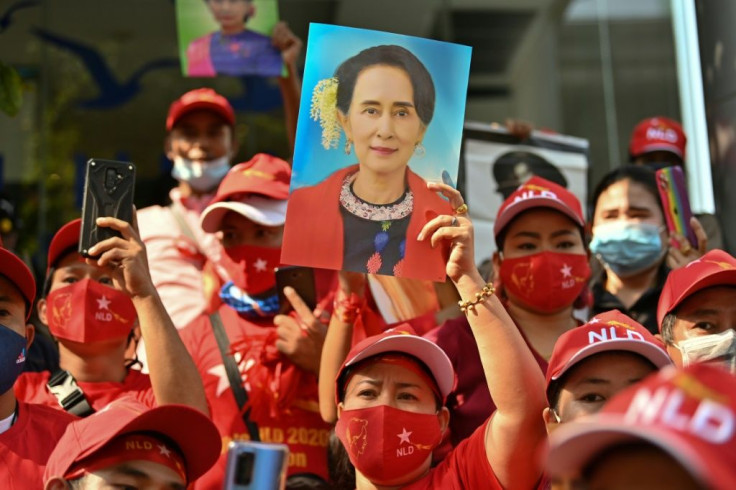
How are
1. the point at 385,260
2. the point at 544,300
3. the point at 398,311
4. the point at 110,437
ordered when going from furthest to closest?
the point at 398,311
the point at 544,300
the point at 385,260
the point at 110,437

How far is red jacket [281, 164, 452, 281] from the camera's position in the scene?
3854mm

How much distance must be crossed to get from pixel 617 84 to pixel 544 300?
239 inches

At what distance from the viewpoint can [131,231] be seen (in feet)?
13.4

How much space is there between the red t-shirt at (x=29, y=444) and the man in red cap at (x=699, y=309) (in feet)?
7.31

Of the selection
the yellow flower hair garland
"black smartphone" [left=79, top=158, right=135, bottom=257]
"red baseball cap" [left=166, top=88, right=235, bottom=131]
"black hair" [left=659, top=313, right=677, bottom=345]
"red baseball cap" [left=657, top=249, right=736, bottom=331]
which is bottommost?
"black hair" [left=659, top=313, right=677, bottom=345]

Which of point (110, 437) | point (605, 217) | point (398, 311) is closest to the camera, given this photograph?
point (110, 437)

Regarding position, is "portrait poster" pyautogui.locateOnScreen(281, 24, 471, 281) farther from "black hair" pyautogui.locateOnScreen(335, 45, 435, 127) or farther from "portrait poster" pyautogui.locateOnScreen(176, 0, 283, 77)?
"portrait poster" pyautogui.locateOnScreen(176, 0, 283, 77)

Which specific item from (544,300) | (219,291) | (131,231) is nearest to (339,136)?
(131,231)

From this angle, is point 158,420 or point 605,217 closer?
point 158,420

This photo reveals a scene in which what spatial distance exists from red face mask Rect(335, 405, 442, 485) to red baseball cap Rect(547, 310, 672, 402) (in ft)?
1.66

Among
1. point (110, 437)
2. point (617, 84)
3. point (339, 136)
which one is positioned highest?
point (617, 84)

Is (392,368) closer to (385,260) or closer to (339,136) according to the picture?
(385,260)

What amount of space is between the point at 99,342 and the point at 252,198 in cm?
97

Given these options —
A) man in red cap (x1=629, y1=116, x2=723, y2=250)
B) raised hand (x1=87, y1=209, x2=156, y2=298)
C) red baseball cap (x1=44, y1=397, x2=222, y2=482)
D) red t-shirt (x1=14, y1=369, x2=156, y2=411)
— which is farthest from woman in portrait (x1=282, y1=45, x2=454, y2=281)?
man in red cap (x1=629, y1=116, x2=723, y2=250)
